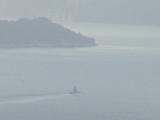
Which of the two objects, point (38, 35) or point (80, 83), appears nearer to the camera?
point (80, 83)

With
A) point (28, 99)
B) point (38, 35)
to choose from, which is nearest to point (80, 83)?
point (28, 99)

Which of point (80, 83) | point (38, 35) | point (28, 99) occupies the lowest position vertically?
point (28, 99)

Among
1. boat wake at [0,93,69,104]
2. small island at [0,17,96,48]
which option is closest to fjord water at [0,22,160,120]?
boat wake at [0,93,69,104]

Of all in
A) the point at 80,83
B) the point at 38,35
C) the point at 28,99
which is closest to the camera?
the point at 28,99

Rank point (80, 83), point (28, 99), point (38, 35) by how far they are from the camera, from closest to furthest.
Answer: point (28, 99)
point (80, 83)
point (38, 35)

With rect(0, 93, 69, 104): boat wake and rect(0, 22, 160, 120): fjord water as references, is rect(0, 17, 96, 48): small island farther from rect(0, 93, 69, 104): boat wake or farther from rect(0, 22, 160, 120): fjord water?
rect(0, 93, 69, 104): boat wake

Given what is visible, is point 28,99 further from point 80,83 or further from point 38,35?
point 38,35

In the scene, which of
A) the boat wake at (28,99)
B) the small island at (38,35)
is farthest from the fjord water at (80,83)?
the small island at (38,35)
